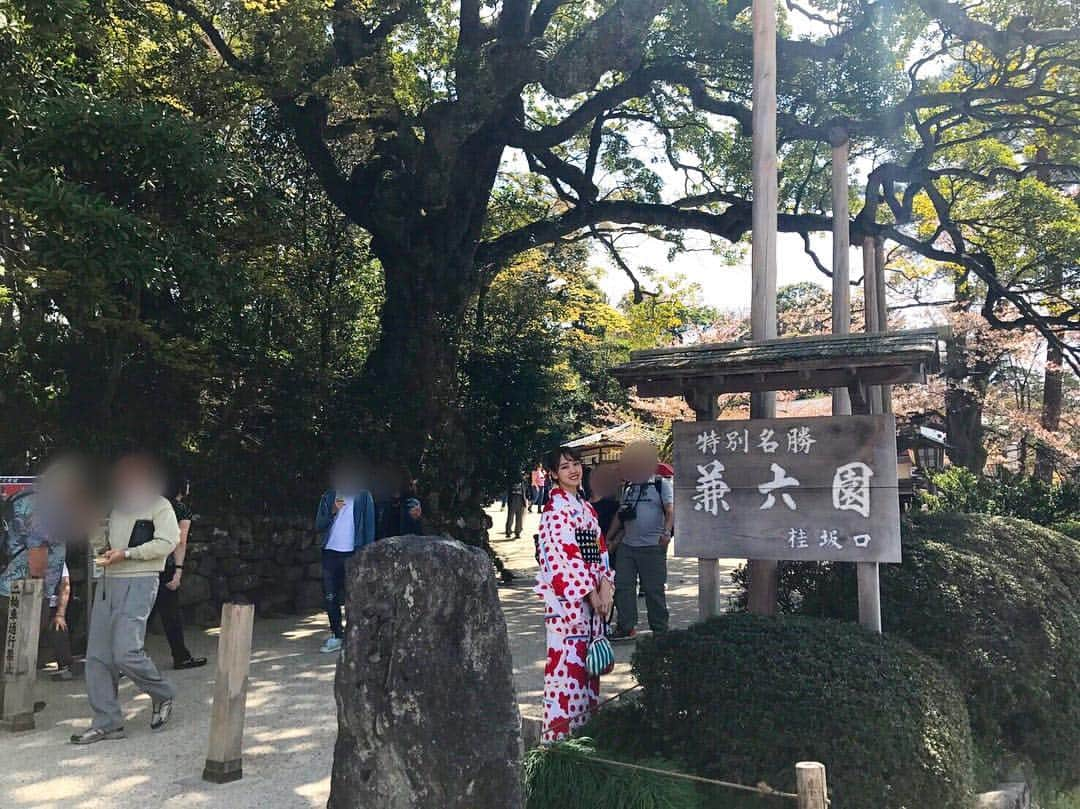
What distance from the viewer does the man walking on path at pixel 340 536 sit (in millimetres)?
8609

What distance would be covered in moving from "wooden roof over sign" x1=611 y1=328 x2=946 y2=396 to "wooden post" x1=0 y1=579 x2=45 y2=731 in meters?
4.27

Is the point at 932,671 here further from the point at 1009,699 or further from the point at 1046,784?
the point at 1046,784

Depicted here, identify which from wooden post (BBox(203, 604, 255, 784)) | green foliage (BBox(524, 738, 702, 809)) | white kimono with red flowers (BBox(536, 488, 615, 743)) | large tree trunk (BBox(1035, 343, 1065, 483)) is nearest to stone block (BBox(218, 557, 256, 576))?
wooden post (BBox(203, 604, 255, 784))

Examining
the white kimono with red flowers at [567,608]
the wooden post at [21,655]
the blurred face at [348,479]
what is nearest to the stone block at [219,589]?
the blurred face at [348,479]

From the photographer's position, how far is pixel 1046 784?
5633 mm

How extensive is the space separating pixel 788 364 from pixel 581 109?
365 inches

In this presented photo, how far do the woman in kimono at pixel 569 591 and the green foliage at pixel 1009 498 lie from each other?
7.13m

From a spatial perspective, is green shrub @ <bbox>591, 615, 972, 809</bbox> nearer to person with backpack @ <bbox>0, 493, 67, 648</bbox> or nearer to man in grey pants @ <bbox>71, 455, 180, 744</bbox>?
man in grey pants @ <bbox>71, 455, 180, 744</bbox>

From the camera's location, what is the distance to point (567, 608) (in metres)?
4.99

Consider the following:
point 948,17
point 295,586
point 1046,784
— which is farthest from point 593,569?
point 948,17

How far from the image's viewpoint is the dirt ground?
4.79m

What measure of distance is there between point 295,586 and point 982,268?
972 centimetres

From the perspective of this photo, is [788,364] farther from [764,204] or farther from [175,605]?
[175,605]

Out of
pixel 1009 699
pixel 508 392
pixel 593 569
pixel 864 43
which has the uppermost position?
pixel 864 43
